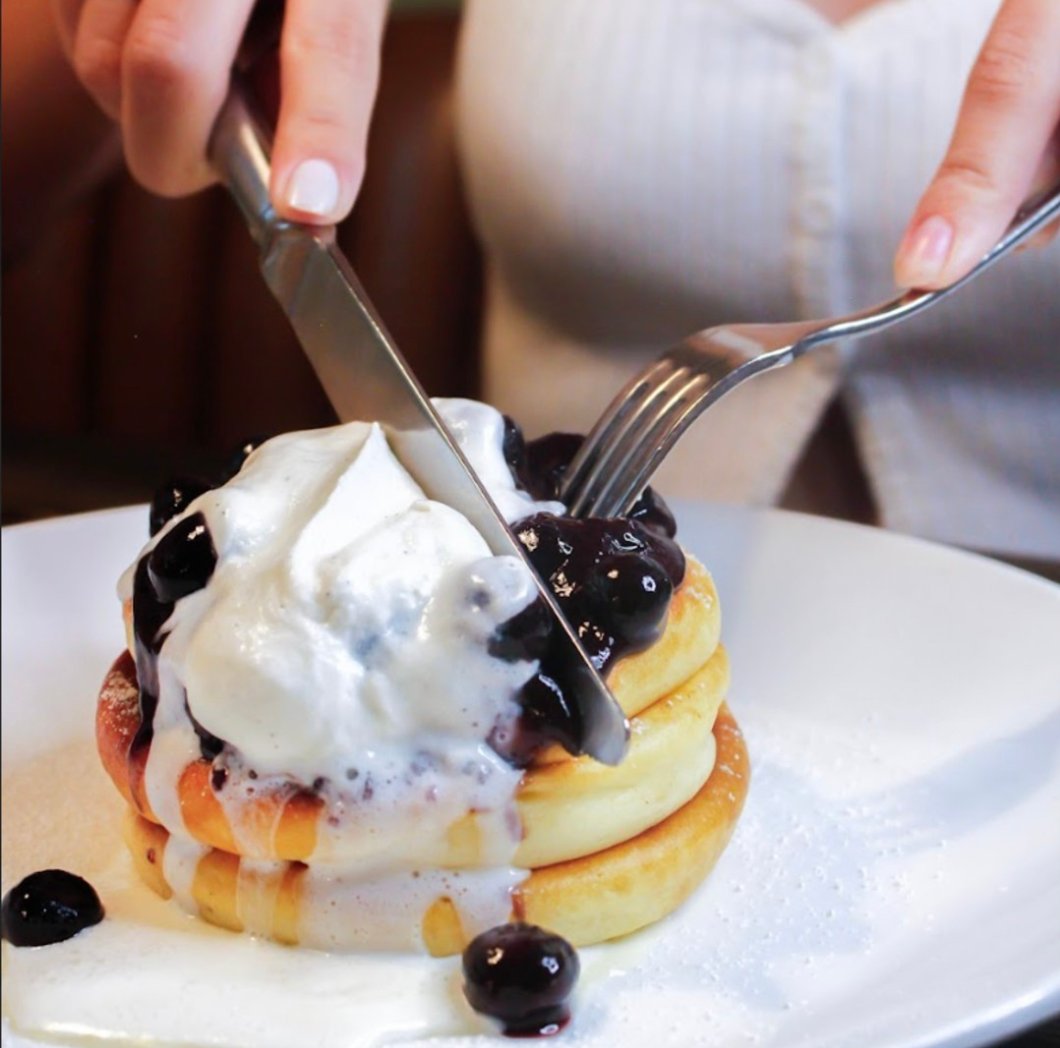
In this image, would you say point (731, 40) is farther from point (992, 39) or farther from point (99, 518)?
point (99, 518)

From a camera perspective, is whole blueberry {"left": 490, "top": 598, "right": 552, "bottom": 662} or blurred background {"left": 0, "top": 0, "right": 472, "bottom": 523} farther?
blurred background {"left": 0, "top": 0, "right": 472, "bottom": 523}

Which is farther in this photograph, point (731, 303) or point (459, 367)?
point (459, 367)

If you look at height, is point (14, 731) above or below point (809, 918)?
below

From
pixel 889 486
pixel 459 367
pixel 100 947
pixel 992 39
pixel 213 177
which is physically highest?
pixel 992 39

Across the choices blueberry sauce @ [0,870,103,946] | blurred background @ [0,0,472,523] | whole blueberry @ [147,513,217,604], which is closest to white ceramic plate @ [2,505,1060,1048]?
blueberry sauce @ [0,870,103,946]

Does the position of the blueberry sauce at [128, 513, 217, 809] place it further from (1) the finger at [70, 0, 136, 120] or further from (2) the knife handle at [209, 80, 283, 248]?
(1) the finger at [70, 0, 136, 120]

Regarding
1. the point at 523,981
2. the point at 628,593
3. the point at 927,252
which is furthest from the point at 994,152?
the point at 523,981

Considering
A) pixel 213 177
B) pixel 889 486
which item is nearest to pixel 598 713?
pixel 213 177
